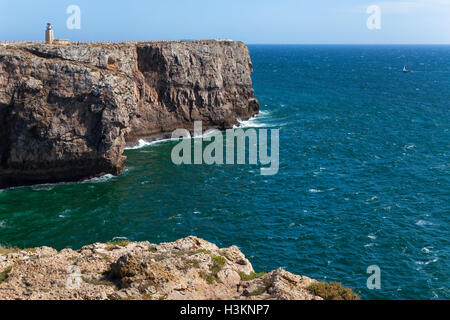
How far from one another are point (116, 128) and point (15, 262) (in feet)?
146

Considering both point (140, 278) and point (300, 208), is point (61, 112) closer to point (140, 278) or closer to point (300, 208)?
point (300, 208)

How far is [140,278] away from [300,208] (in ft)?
126

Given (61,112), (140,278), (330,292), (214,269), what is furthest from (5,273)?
(61,112)

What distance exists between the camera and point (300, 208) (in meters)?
60.9

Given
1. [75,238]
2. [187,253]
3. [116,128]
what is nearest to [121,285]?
[187,253]

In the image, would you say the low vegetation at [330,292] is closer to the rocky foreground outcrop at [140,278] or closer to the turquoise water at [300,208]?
the rocky foreground outcrop at [140,278]

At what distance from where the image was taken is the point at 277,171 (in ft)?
250

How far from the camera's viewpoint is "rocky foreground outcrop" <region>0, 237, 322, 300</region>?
982 inches

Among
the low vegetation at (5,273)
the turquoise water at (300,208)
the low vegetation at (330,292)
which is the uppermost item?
the low vegetation at (5,273)

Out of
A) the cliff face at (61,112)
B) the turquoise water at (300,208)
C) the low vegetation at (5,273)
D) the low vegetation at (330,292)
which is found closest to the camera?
the low vegetation at (330,292)

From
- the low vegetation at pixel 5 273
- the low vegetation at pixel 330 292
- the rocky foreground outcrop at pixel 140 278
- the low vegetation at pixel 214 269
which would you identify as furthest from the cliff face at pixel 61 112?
the low vegetation at pixel 330 292

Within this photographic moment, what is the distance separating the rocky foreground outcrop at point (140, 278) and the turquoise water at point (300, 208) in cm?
1883

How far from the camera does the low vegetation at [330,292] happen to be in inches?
990
